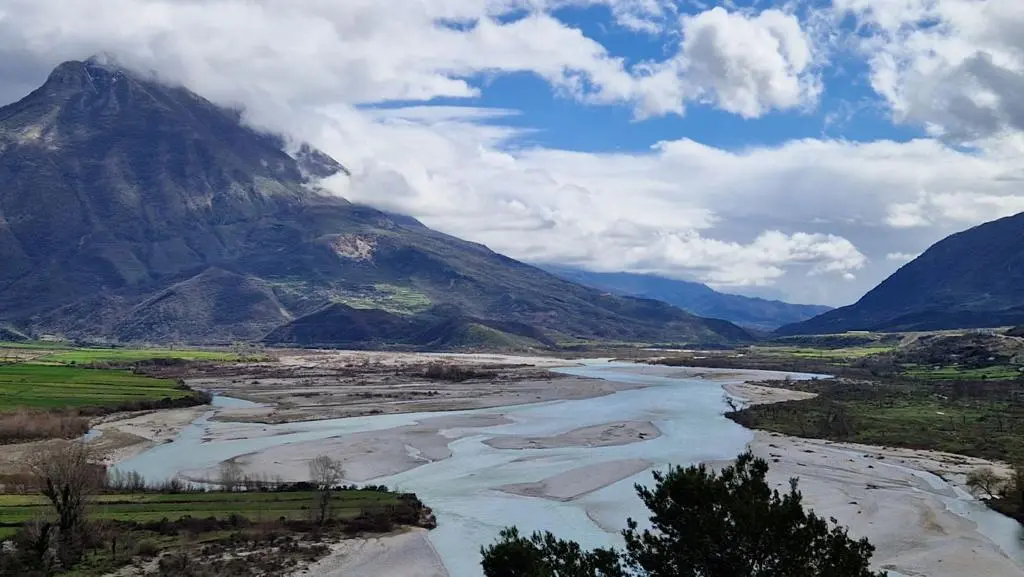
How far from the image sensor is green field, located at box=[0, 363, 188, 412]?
10584 cm

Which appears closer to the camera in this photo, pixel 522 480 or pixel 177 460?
pixel 522 480

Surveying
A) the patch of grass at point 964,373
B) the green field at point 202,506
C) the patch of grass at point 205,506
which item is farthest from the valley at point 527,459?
the patch of grass at point 964,373

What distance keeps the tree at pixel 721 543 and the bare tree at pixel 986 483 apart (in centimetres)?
4445

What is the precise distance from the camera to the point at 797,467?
70.2 meters

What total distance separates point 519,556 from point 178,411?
341 feet

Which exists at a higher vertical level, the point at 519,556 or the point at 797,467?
the point at 519,556

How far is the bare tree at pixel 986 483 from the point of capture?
57.3m

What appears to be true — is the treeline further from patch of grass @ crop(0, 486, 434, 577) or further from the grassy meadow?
patch of grass @ crop(0, 486, 434, 577)

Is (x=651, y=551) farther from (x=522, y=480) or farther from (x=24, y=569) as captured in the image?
(x=522, y=480)

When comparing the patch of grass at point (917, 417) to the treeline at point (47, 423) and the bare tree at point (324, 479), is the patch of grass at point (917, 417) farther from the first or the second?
the treeline at point (47, 423)

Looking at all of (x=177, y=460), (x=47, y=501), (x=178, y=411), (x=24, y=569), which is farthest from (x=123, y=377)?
(x=24, y=569)

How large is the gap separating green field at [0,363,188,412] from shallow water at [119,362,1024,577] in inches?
568

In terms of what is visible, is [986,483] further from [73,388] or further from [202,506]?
[73,388]

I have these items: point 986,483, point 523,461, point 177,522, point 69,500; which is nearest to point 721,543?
point 69,500
